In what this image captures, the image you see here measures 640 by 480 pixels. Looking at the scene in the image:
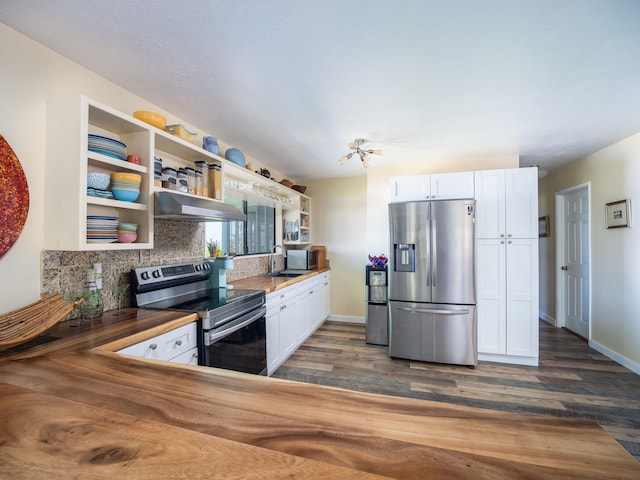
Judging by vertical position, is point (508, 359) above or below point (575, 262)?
below

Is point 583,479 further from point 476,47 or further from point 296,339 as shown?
point 296,339

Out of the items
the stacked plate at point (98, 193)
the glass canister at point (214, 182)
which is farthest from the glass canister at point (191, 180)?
the stacked plate at point (98, 193)

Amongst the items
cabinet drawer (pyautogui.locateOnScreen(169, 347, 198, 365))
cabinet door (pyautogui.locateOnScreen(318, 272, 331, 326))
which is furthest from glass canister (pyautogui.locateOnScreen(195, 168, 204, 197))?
cabinet door (pyautogui.locateOnScreen(318, 272, 331, 326))

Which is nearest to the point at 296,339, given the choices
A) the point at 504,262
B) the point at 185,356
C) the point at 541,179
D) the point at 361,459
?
the point at 185,356

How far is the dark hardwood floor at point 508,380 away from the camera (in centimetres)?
222

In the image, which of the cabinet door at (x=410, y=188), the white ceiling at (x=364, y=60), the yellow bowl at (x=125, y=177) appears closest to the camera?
the white ceiling at (x=364, y=60)

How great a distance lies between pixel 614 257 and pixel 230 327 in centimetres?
411

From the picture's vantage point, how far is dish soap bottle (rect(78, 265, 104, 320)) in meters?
1.61

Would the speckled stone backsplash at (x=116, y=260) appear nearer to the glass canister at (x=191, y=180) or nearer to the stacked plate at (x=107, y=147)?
the glass canister at (x=191, y=180)

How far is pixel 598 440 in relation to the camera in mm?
576

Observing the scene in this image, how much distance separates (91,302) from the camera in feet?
5.33

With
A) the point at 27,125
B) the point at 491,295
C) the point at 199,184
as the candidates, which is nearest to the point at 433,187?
the point at 491,295

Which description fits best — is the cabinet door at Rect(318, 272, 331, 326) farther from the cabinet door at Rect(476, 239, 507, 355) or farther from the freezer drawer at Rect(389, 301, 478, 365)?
the cabinet door at Rect(476, 239, 507, 355)

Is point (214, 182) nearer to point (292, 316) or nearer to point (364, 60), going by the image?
point (364, 60)
